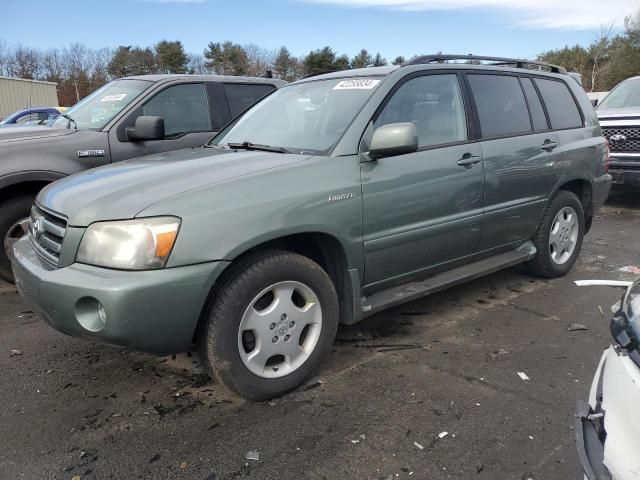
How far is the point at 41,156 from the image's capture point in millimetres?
4438

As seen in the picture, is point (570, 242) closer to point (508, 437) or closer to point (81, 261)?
point (508, 437)

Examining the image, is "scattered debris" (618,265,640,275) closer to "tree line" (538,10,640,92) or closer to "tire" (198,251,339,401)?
"tire" (198,251,339,401)

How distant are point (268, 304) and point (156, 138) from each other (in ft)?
8.74

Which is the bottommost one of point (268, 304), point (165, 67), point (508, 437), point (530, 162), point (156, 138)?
point (508, 437)

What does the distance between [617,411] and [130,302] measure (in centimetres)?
191

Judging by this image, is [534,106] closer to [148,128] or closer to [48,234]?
[148,128]

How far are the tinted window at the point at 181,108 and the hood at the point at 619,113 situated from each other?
245 inches

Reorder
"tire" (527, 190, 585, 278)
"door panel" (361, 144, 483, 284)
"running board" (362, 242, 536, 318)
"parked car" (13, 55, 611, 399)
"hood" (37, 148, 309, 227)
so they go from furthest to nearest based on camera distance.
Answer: "tire" (527, 190, 585, 278) → "running board" (362, 242, 536, 318) → "door panel" (361, 144, 483, 284) → "hood" (37, 148, 309, 227) → "parked car" (13, 55, 611, 399)

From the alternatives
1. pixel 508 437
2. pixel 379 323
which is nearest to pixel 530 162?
pixel 379 323

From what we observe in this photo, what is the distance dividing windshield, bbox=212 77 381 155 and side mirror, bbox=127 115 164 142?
952 millimetres

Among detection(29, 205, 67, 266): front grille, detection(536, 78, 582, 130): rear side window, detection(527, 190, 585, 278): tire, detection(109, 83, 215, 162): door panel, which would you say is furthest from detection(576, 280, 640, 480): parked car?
detection(109, 83, 215, 162): door panel

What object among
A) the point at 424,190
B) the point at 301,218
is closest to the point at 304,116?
the point at 424,190

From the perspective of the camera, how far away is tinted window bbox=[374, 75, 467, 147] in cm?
343

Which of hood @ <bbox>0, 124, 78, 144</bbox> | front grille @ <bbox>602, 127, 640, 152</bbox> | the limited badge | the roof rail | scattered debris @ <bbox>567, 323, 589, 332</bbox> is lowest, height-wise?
scattered debris @ <bbox>567, 323, 589, 332</bbox>
